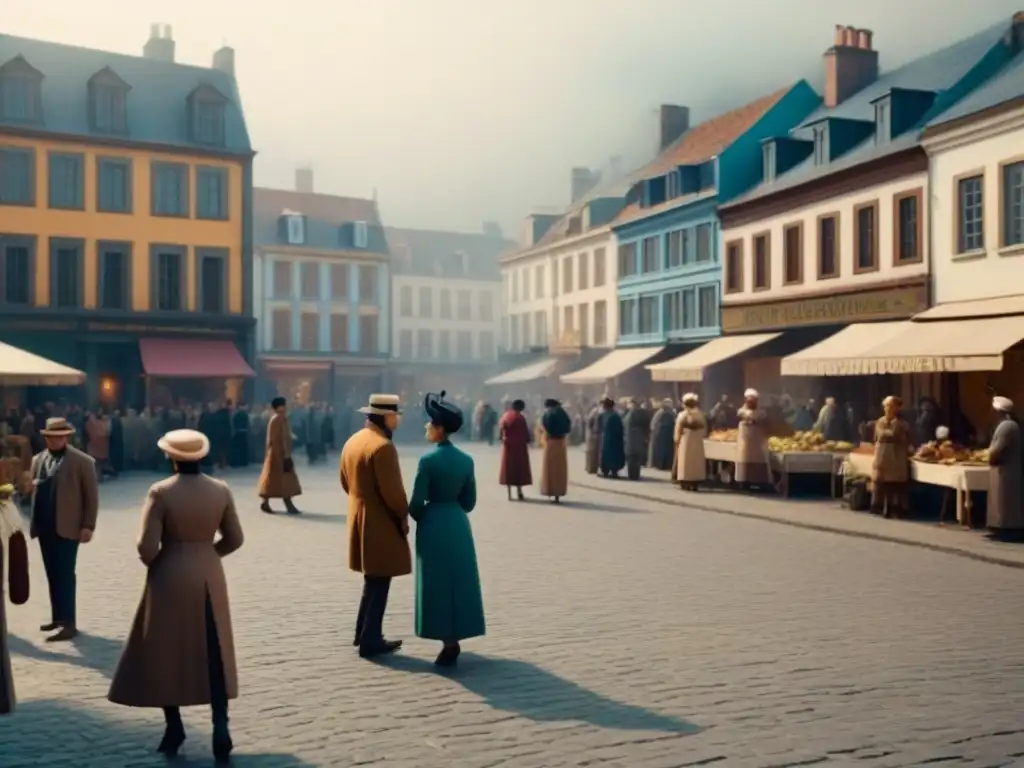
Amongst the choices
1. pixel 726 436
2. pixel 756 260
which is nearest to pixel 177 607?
pixel 726 436

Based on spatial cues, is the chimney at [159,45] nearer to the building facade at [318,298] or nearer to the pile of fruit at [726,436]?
the building facade at [318,298]

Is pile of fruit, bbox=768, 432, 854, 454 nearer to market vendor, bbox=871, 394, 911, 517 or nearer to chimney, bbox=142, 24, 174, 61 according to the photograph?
market vendor, bbox=871, 394, 911, 517

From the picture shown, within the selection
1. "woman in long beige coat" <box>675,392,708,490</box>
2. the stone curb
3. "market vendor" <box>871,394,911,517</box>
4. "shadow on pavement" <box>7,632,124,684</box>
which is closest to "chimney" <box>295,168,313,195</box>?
"woman in long beige coat" <box>675,392,708,490</box>

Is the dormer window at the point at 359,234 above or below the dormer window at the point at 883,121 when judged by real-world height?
above

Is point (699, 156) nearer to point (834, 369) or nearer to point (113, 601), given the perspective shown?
point (834, 369)

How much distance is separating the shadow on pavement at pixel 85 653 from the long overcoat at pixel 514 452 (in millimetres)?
11546

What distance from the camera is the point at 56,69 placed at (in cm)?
3694

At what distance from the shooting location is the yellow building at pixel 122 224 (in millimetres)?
35000

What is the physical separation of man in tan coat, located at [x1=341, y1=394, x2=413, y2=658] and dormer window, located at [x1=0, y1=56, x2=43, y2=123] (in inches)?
1219

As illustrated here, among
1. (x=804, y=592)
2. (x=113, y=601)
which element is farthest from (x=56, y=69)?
(x=804, y=592)

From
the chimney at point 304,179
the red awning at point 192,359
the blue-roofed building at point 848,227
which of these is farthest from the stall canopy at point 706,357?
the chimney at point 304,179

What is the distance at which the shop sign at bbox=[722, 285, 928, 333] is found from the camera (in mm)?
25172

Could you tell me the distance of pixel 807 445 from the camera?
2091 centimetres

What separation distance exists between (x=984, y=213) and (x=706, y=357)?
34.6 ft
